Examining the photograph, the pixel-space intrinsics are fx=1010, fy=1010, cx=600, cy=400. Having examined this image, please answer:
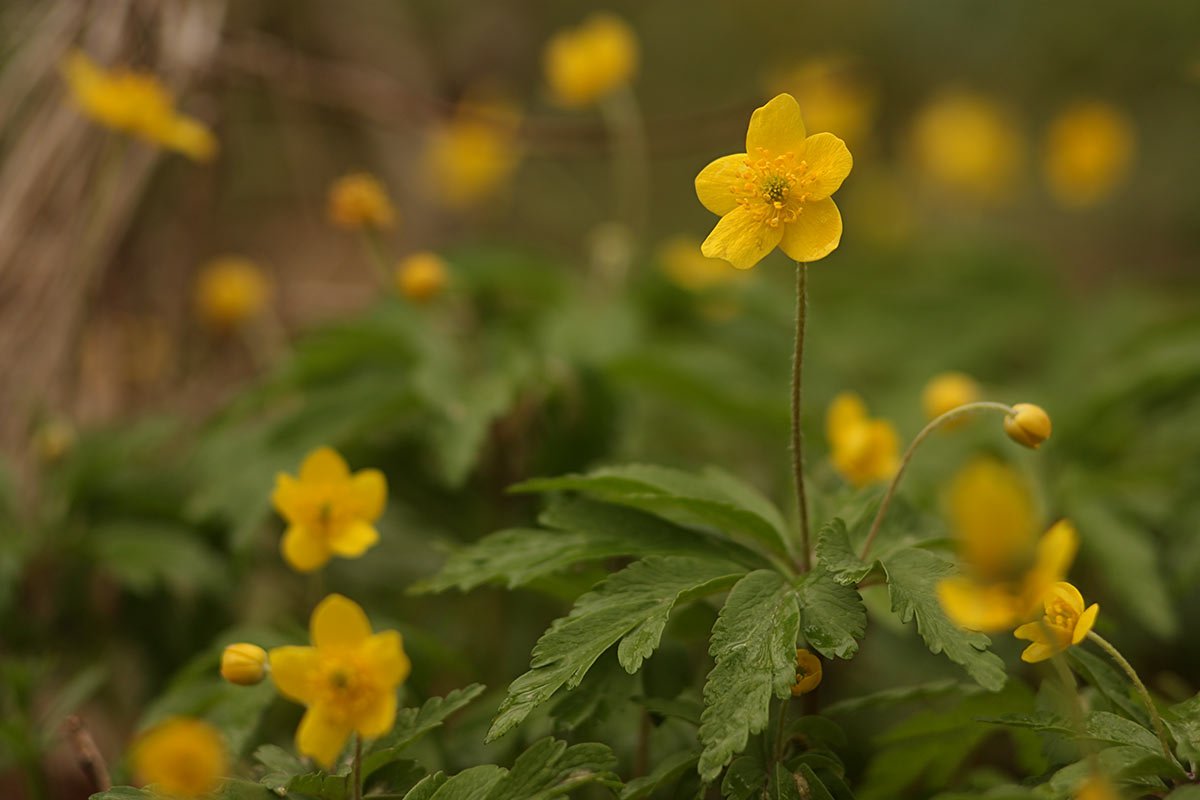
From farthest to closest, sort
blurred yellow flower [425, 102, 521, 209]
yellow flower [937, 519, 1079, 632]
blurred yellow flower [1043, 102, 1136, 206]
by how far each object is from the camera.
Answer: blurred yellow flower [1043, 102, 1136, 206]
blurred yellow flower [425, 102, 521, 209]
yellow flower [937, 519, 1079, 632]

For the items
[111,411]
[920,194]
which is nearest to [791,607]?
[111,411]

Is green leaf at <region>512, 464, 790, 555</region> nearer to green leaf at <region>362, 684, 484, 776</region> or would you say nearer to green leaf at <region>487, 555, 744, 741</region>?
green leaf at <region>487, 555, 744, 741</region>

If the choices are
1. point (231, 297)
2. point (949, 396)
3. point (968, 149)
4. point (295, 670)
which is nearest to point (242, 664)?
point (295, 670)

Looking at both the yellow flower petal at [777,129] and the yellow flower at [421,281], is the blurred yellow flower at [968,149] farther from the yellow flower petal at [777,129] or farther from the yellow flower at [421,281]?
the yellow flower petal at [777,129]

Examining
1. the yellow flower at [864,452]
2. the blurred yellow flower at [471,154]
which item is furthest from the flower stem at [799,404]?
the blurred yellow flower at [471,154]

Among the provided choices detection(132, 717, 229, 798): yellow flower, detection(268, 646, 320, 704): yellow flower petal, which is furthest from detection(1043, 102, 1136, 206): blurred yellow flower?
detection(132, 717, 229, 798): yellow flower

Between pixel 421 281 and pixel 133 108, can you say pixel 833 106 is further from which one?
pixel 133 108
